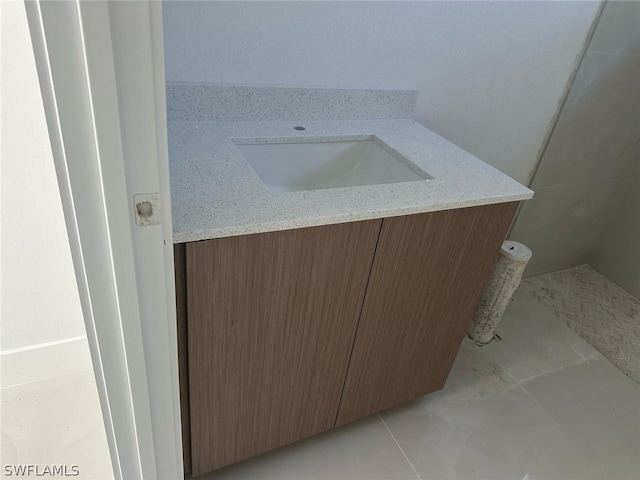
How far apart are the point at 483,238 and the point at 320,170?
0.54 m

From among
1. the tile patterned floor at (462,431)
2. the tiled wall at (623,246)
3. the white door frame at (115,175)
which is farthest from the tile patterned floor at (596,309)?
Answer: the white door frame at (115,175)

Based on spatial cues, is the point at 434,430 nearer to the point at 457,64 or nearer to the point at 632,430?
the point at 632,430

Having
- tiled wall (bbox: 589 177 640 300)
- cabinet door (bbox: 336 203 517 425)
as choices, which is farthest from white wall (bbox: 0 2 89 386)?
tiled wall (bbox: 589 177 640 300)

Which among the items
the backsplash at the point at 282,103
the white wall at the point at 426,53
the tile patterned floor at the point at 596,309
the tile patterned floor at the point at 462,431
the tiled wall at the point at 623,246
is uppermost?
the white wall at the point at 426,53

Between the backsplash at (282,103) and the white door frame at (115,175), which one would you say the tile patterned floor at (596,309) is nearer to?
the backsplash at (282,103)

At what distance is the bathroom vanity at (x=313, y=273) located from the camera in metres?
0.93

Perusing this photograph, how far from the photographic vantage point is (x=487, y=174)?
49.5 inches

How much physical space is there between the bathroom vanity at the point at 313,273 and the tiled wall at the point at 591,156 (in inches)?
38.2

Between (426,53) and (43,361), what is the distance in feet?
5.65

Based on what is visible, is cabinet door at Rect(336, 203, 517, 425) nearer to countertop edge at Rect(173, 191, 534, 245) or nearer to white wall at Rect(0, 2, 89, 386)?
countertop edge at Rect(173, 191, 534, 245)

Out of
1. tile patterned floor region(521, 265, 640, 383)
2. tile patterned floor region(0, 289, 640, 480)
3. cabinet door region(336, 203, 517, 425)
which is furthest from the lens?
tile patterned floor region(521, 265, 640, 383)

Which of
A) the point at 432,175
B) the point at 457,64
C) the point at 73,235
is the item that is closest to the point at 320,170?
the point at 432,175

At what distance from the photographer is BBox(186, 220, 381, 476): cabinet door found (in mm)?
932

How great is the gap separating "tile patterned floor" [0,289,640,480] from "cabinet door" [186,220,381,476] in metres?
0.21
